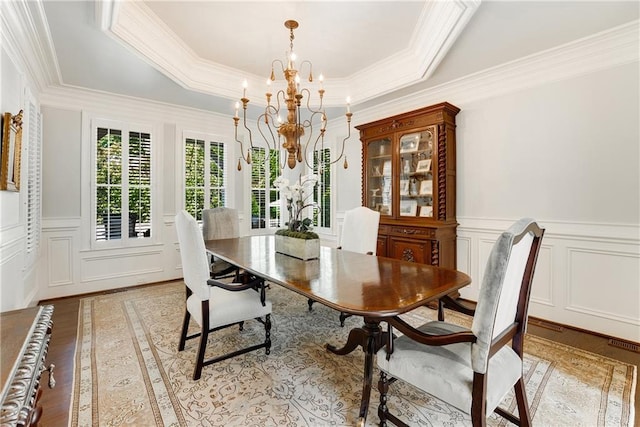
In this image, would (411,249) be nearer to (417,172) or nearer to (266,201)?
(417,172)

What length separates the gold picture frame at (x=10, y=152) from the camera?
6.70 ft

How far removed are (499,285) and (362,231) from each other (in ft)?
6.18

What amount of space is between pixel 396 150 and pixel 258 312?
8.48ft

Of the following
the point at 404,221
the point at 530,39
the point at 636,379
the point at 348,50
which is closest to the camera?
the point at 636,379

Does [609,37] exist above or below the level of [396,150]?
above

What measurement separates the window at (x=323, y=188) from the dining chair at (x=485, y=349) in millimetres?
3761

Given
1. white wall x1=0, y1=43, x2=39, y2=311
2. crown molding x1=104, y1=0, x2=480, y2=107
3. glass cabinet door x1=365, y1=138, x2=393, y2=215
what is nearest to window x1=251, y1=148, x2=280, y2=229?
crown molding x1=104, y1=0, x2=480, y2=107

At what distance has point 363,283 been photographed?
5.55ft

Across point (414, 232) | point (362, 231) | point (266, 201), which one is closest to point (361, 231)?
point (362, 231)

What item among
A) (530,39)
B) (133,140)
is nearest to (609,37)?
(530,39)

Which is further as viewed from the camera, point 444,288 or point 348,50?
point 348,50

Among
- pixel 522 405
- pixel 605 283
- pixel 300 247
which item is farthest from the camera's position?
pixel 605 283

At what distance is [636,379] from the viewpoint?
1.99 metres

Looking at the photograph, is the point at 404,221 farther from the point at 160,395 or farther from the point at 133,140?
the point at 133,140
